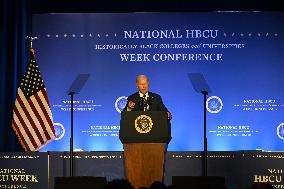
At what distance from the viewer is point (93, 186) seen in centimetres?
593

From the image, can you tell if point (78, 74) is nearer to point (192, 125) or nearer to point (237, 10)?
point (192, 125)

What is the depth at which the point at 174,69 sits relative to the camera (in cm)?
970

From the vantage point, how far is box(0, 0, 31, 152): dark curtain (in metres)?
9.57

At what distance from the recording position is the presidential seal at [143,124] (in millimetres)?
6754

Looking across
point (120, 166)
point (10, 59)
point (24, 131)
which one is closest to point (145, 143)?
point (120, 166)

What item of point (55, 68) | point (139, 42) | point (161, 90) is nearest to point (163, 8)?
point (139, 42)

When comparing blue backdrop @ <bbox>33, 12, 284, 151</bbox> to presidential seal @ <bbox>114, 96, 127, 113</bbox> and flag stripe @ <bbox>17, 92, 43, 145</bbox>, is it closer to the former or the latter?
presidential seal @ <bbox>114, 96, 127, 113</bbox>

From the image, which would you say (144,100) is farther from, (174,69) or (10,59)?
(10,59)

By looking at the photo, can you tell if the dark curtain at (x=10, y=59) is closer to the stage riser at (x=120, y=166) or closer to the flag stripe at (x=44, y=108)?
the flag stripe at (x=44, y=108)

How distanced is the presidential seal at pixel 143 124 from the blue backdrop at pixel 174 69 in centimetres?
286

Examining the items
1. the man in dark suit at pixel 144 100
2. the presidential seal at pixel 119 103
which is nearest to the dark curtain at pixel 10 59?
the presidential seal at pixel 119 103

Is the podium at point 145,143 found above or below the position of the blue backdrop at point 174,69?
below

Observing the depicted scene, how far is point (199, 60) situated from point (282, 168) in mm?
2583

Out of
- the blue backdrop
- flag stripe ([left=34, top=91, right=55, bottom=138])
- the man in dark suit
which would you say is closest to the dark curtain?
the blue backdrop
